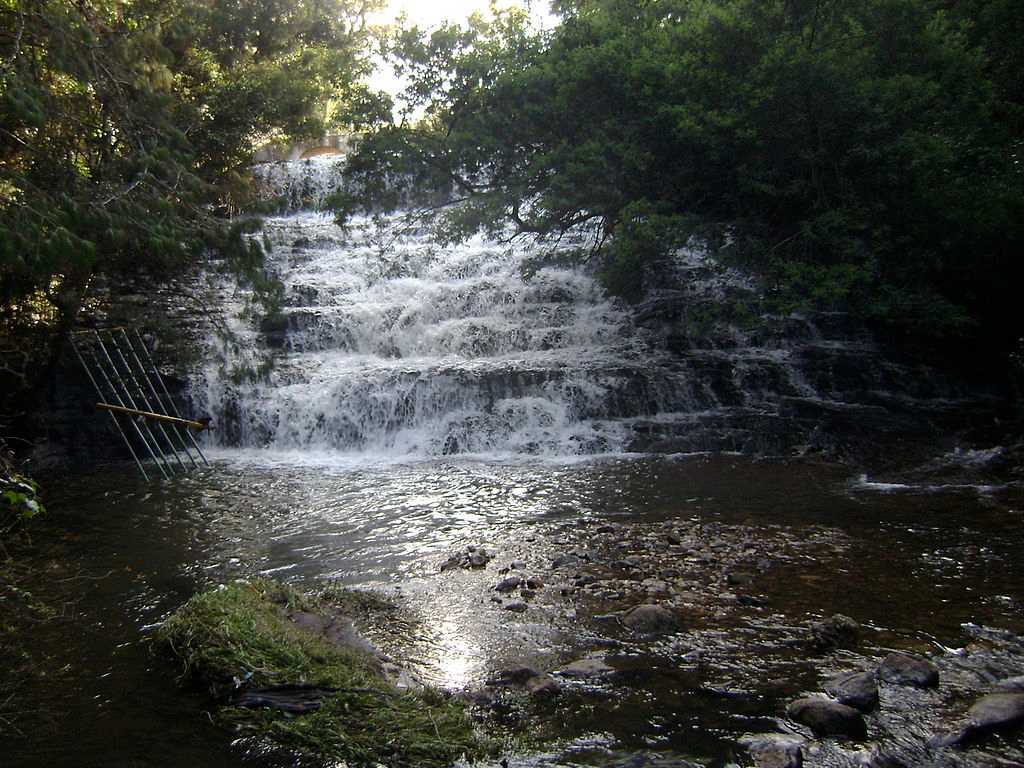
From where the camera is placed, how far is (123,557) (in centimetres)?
680

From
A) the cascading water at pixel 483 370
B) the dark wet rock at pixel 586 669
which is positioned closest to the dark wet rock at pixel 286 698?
the dark wet rock at pixel 586 669

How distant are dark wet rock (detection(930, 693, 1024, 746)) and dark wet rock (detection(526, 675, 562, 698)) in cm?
171

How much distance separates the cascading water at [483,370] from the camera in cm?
1182

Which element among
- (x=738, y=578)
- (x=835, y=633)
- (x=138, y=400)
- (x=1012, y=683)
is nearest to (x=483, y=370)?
(x=138, y=400)

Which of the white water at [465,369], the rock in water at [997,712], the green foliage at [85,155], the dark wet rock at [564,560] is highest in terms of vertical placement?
the green foliage at [85,155]

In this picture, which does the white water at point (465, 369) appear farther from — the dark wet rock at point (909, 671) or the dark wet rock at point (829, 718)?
the dark wet rock at point (829, 718)

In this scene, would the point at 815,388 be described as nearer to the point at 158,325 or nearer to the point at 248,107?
the point at 158,325

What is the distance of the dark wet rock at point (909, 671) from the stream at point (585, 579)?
0.10m

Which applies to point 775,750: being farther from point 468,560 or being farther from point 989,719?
point 468,560

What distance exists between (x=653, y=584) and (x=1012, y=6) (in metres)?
13.5

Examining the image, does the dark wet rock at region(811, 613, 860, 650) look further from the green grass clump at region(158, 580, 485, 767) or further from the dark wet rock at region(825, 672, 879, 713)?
the green grass clump at region(158, 580, 485, 767)

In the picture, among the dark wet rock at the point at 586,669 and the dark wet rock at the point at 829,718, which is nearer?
the dark wet rock at the point at 829,718

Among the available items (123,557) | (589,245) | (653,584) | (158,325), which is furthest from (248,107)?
(653,584)

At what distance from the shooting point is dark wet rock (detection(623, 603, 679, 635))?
447 centimetres
